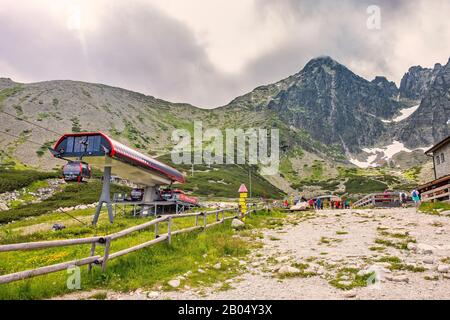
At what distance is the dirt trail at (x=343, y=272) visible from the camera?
283 inches

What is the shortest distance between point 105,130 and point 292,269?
163m

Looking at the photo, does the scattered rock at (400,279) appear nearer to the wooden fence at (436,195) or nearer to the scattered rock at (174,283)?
the scattered rock at (174,283)

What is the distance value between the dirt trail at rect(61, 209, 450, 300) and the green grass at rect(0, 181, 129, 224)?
42.6 m

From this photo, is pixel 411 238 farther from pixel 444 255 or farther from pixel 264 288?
pixel 264 288

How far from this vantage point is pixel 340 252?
→ 11562mm

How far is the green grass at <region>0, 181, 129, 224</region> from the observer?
144ft

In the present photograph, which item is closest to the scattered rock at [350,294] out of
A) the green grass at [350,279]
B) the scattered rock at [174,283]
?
the green grass at [350,279]

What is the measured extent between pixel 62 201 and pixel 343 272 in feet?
186

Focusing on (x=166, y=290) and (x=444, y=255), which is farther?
(x=444, y=255)

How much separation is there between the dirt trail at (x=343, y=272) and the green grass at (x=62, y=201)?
4256 centimetres

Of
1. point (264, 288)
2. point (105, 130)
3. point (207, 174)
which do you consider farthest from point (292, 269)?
point (105, 130)

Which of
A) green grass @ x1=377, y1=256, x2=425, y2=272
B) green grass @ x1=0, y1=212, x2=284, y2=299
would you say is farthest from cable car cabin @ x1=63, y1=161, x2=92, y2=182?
green grass @ x1=377, y1=256, x2=425, y2=272

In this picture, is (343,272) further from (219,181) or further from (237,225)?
(219,181)

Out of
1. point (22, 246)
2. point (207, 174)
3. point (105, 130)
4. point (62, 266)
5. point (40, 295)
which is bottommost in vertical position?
point (40, 295)
